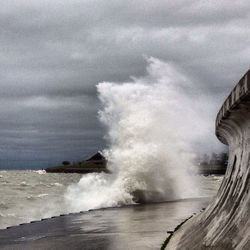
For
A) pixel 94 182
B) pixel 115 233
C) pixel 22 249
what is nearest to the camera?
pixel 22 249

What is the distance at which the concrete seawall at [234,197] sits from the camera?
199 inches

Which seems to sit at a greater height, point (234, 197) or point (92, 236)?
point (234, 197)

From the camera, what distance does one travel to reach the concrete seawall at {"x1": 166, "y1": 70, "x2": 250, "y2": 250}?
16.6 ft

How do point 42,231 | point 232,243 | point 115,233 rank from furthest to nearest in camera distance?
1. point 42,231
2. point 115,233
3. point 232,243

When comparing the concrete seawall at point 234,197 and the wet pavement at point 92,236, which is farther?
the wet pavement at point 92,236

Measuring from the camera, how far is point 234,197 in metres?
6.00

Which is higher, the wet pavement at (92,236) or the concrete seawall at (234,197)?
the concrete seawall at (234,197)

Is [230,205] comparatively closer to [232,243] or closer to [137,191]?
[232,243]

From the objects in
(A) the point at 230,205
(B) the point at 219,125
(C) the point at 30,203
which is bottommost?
(C) the point at 30,203

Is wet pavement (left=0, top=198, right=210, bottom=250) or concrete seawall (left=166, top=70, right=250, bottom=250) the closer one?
concrete seawall (left=166, top=70, right=250, bottom=250)

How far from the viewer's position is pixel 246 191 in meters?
5.39

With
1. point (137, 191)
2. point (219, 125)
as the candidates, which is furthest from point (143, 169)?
point (219, 125)

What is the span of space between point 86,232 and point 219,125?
5650mm

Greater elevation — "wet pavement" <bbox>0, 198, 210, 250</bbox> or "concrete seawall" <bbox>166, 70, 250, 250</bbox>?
"concrete seawall" <bbox>166, 70, 250, 250</bbox>
